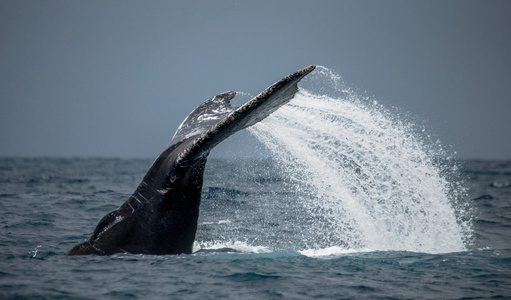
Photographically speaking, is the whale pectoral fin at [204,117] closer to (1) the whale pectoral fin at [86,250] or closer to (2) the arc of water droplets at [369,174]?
(2) the arc of water droplets at [369,174]

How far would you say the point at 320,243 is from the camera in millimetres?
7762

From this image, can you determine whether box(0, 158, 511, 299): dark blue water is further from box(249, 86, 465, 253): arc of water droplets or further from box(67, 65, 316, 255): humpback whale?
box(249, 86, 465, 253): arc of water droplets

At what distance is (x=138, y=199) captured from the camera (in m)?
4.99

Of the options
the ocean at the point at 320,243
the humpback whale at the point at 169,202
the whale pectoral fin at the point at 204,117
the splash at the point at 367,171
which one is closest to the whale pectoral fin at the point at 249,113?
the humpback whale at the point at 169,202

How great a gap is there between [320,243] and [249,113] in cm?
402

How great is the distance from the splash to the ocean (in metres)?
0.02

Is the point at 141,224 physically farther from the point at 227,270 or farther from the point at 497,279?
the point at 497,279

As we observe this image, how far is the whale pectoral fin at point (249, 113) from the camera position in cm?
407

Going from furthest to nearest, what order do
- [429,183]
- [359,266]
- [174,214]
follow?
[429,183]
[359,266]
[174,214]

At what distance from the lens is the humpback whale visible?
461cm

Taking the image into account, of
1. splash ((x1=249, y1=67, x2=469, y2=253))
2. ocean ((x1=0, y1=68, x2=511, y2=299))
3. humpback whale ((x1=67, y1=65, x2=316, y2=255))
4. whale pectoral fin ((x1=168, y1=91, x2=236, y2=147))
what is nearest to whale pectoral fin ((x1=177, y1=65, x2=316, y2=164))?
humpback whale ((x1=67, y1=65, x2=316, y2=255))

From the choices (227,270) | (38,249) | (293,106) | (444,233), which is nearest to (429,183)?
(444,233)

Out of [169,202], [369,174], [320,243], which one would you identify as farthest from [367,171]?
[169,202]

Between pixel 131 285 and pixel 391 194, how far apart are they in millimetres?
4109
